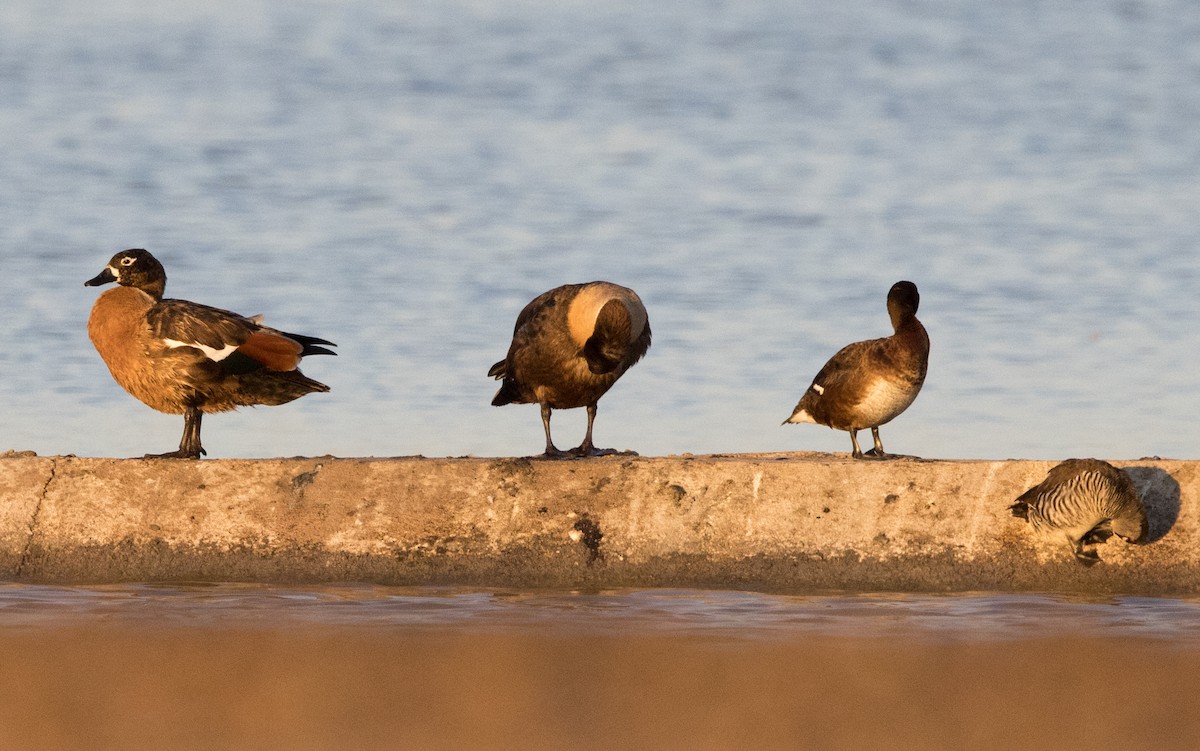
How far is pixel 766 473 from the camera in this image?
8.22m

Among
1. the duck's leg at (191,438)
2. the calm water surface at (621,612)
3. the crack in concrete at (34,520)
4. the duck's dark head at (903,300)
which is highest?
the duck's dark head at (903,300)

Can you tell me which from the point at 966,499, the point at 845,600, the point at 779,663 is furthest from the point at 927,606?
the point at 779,663

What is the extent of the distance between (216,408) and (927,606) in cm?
505

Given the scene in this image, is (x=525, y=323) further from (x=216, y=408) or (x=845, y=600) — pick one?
(x=845, y=600)

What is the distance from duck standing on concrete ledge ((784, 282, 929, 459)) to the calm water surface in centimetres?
220

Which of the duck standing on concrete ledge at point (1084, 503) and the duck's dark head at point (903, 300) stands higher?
the duck's dark head at point (903, 300)

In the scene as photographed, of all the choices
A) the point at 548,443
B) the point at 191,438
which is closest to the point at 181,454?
the point at 191,438

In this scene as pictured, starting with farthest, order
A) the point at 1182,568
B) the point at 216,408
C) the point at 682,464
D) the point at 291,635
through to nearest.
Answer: the point at 216,408 → the point at 682,464 → the point at 1182,568 → the point at 291,635

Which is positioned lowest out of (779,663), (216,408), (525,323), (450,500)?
(779,663)

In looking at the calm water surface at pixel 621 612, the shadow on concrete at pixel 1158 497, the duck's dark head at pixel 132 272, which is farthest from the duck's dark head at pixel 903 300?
the duck's dark head at pixel 132 272

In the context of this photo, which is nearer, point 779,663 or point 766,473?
point 779,663

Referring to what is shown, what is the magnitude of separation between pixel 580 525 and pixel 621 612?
127cm

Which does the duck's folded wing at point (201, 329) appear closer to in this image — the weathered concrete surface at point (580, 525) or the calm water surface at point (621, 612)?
the weathered concrete surface at point (580, 525)

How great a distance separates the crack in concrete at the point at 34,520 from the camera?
8.71 metres
